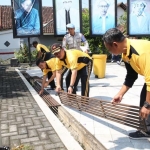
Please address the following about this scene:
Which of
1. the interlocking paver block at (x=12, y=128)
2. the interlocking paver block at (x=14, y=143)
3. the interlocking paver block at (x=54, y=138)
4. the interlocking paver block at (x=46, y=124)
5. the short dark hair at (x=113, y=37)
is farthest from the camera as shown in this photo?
the interlocking paver block at (x=46, y=124)

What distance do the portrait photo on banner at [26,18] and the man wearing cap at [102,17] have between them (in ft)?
9.75

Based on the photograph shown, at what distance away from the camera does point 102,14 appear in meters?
13.4

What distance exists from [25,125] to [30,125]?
0.09 m

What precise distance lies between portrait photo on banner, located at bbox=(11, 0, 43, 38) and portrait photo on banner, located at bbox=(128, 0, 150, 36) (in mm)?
4876

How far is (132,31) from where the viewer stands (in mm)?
13594

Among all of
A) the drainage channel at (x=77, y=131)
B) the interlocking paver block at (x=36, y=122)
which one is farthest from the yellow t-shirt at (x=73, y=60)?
the interlocking paver block at (x=36, y=122)

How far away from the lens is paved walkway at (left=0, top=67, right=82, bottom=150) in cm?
367

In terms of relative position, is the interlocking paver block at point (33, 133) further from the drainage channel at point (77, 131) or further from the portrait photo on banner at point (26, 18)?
the portrait photo on banner at point (26, 18)

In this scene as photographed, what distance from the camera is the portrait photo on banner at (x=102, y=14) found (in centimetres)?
1324

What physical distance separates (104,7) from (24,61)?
584 cm

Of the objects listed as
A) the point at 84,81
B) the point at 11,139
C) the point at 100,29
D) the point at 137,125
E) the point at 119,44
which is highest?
the point at 100,29

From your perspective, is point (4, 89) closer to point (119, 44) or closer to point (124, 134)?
point (124, 134)

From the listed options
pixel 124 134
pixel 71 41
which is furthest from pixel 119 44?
pixel 71 41

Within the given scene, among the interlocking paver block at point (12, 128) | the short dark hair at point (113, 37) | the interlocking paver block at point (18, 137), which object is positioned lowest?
the interlocking paver block at point (18, 137)
